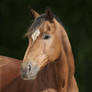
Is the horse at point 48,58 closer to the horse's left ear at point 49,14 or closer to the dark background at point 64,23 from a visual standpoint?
the horse's left ear at point 49,14

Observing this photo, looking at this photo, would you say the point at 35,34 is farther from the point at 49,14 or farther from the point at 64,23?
the point at 64,23

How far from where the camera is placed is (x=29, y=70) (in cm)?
549

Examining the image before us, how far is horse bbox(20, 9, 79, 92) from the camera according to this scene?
5574 millimetres

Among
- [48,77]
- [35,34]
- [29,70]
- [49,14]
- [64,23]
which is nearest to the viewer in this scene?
[29,70]

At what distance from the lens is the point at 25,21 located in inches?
411

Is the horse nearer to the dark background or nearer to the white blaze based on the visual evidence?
the white blaze

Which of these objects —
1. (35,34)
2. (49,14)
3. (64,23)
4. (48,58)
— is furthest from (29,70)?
(64,23)

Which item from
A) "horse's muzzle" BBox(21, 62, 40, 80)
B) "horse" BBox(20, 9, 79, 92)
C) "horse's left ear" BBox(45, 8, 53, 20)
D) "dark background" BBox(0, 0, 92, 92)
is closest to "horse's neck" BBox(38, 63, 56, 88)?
"horse" BBox(20, 9, 79, 92)

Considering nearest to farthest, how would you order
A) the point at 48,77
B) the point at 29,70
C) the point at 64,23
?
the point at 29,70
the point at 48,77
the point at 64,23

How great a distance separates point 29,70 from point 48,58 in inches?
14.3

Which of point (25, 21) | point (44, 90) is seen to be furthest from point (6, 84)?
point (25, 21)

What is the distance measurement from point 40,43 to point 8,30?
5.07 m

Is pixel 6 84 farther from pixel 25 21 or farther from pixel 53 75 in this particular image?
pixel 25 21

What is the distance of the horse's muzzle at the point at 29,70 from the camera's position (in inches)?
216
